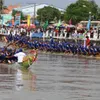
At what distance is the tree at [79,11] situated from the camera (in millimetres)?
112188

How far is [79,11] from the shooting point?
114 metres

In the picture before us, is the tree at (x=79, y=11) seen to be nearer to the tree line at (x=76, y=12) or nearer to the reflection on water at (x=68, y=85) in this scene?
the tree line at (x=76, y=12)

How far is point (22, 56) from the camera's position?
2792 centimetres

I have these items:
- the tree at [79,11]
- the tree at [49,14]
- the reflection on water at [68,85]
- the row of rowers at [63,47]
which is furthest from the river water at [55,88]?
the tree at [49,14]

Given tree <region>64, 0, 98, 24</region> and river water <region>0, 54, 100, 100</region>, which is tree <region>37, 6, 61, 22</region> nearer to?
tree <region>64, 0, 98, 24</region>

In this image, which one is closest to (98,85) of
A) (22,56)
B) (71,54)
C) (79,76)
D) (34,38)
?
(79,76)

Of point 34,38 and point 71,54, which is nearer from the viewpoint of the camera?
point 71,54

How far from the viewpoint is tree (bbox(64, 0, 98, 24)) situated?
368 ft

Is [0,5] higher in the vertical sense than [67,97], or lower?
higher

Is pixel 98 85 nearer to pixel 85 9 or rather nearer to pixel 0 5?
pixel 85 9

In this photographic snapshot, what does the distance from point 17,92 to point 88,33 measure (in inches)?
1396

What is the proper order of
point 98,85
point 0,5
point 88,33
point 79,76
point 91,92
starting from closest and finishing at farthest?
1. point 91,92
2. point 98,85
3. point 79,76
4. point 88,33
5. point 0,5

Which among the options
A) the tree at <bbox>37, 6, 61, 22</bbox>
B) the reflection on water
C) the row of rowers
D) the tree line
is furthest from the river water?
the tree at <bbox>37, 6, 61, 22</bbox>

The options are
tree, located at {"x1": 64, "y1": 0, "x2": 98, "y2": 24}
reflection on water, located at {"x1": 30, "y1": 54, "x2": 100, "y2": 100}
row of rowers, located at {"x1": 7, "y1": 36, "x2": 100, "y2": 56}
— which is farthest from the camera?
tree, located at {"x1": 64, "y1": 0, "x2": 98, "y2": 24}
